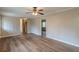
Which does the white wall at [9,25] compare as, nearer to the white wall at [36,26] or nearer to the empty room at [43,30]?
the empty room at [43,30]

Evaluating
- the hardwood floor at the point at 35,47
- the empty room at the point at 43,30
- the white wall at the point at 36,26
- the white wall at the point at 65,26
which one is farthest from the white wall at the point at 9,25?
the white wall at the point at 65,26

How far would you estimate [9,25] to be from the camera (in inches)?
259

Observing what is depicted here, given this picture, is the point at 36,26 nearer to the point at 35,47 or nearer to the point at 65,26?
the point at 65,26

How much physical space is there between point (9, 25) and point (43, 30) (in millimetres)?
2438

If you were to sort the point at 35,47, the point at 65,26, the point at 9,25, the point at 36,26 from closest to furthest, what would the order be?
the point at 35,47
the point at 65,26
the point at 9,25
the point at 36,26

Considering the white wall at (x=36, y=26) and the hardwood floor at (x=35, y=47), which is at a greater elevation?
the white wall at (x=36, y=26)

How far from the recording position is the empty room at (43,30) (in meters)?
3.58

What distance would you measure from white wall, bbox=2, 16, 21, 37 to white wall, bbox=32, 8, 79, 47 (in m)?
2.59

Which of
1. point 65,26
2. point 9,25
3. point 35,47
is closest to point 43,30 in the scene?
point 9,25

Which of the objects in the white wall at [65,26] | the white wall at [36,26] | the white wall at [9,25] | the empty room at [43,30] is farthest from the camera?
the white wall at [36,26]

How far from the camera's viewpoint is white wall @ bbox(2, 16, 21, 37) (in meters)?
6.18
